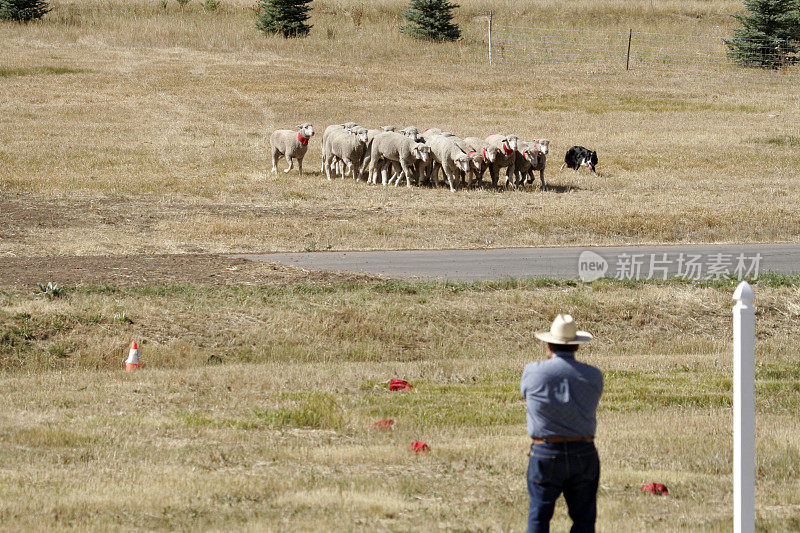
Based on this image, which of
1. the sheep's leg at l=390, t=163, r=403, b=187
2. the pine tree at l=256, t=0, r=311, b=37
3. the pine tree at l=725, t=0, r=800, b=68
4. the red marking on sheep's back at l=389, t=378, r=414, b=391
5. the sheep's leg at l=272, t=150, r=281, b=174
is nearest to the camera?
the red marking on sheep's back at l=389, t=378, r=414, b=391

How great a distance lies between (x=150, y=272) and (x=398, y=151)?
14088mm

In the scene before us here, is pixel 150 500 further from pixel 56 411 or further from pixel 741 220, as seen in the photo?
pixel 741 220

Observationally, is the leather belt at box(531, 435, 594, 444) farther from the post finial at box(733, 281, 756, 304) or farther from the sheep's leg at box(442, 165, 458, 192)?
the sheep's leg at box(442, 165, 458, 192)

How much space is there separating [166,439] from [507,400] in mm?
4193

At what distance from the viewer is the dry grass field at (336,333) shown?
8070mm

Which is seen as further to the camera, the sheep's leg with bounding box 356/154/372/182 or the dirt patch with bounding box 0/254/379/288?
the sheep's leg with bounding box 356/154/372/182

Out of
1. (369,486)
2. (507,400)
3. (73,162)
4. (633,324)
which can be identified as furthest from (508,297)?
(73,162)

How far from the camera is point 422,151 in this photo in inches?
1222

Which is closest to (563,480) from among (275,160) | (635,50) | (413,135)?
(413,135)

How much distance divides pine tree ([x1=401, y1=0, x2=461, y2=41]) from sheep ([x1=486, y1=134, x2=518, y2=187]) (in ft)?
114

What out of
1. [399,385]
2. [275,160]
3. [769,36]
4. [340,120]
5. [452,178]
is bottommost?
[399,385]

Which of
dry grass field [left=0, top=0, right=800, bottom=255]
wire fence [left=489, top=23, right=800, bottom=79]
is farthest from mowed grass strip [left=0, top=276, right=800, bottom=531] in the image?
wire fence [left=489, top=23, right=800, bottom=79]

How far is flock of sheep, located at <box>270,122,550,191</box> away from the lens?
3122 cm

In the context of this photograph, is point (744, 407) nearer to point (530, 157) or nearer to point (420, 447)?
point (420, 447)
